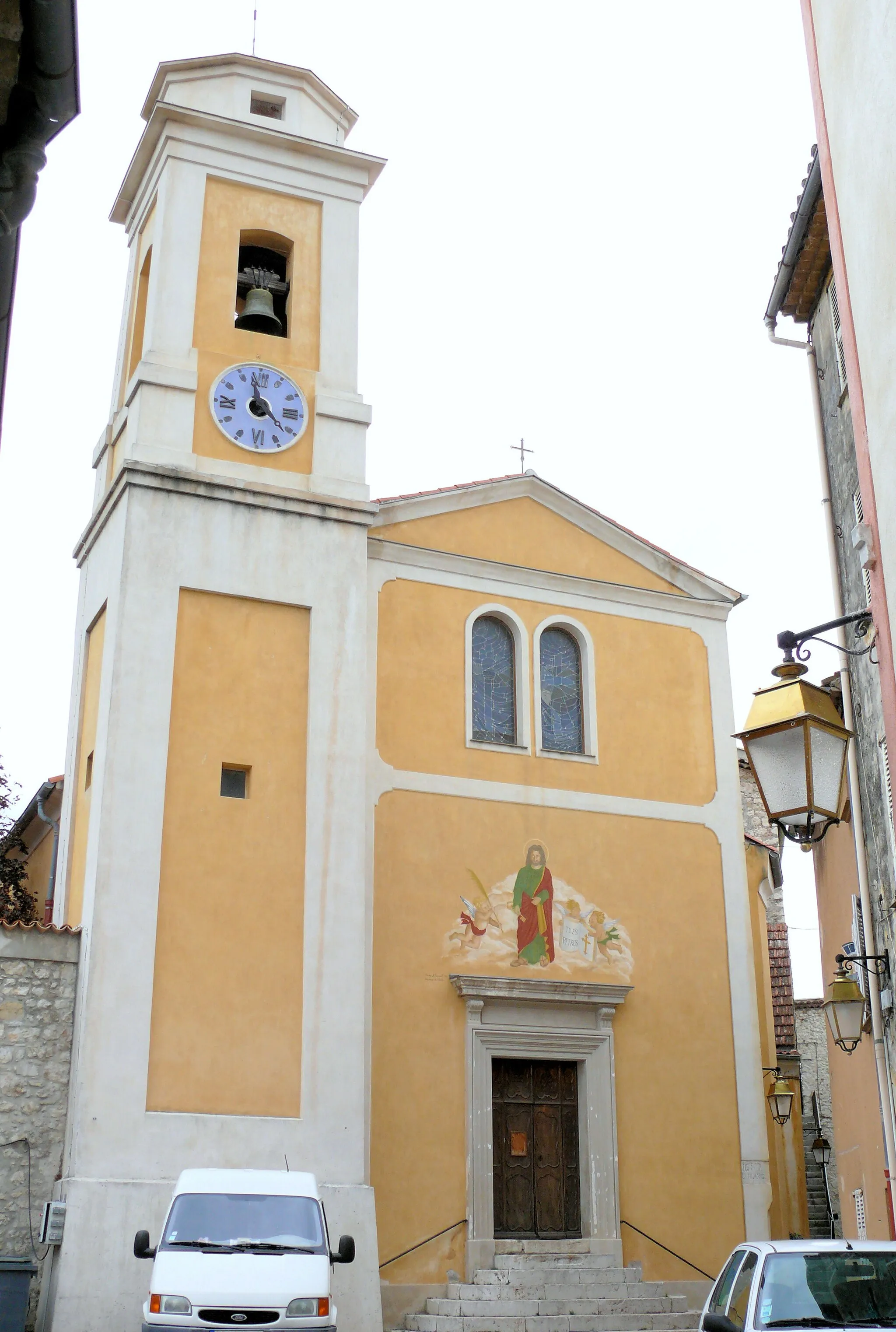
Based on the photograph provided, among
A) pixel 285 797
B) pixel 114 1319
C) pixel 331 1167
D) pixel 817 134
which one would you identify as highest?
pixel 817 134

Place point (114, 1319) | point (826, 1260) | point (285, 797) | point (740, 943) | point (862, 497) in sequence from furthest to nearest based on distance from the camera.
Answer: point (740, 943), point (285, 797), point (114, 1319), point (826, 1260), point (862, 497)

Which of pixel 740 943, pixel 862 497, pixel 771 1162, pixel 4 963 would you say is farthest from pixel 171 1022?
pixel 862 497

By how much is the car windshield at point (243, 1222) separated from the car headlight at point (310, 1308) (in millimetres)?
482

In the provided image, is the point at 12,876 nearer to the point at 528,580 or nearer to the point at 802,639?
the point at 528,580

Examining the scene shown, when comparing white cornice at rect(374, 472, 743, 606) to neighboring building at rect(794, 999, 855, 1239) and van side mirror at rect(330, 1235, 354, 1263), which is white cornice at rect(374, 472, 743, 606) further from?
neighboring building at rect(794, 999, 855, 1239)

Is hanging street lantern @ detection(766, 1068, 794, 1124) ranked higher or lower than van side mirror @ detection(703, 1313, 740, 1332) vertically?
higher

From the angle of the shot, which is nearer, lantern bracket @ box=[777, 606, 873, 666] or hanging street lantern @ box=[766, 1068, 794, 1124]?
lantern bracket @ box=[777, 606, 873, 666]

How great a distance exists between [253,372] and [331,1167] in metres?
9.45

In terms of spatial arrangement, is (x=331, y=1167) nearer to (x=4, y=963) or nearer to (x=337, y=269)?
(x=4, y=963)

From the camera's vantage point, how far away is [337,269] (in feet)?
66.2

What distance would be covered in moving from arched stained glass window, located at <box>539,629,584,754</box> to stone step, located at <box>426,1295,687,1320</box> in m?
6.58

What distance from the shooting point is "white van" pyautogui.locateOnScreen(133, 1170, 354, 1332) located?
1189 centimetres

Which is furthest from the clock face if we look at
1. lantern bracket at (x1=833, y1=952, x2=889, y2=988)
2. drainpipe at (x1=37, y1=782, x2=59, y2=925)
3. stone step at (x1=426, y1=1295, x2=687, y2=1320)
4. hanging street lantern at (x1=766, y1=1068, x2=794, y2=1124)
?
hanging street lantern at (x1=766, y1=1068, x2=794, y2=1124)

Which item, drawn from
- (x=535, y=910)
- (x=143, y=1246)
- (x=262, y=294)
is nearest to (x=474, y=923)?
(x=535, y=910)
